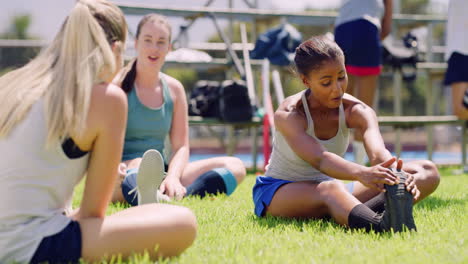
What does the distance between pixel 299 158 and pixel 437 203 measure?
3.23 feet

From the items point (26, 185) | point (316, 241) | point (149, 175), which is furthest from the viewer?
point (149, 175)

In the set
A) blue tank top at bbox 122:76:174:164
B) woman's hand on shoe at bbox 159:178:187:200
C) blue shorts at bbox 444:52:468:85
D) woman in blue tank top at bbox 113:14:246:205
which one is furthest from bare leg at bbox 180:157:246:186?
blue shorts at bbox 444:52:468:85

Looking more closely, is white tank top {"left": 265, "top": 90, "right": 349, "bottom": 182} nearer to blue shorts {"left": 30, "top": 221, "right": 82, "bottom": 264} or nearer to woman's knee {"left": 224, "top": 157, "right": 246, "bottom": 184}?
woman's knee {"left": 224, "top": 157, "right": 246, "bottom": 184}

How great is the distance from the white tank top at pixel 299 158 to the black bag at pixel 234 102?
2680mm

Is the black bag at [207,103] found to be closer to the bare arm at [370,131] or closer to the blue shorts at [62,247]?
the bare arm at [370,131]

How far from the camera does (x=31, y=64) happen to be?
185 centimetres

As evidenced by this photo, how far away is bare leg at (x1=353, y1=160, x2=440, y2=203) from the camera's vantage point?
110 inches

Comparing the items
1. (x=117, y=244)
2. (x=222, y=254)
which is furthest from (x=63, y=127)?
(x=222, y=254)

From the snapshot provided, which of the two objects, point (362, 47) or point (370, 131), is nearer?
point (370, 131)

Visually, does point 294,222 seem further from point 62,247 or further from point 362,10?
point 362,10

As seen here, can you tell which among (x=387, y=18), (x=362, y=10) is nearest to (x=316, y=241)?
(x=362, y=10)

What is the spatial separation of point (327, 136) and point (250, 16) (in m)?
A: 4.46

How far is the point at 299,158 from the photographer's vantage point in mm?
2789

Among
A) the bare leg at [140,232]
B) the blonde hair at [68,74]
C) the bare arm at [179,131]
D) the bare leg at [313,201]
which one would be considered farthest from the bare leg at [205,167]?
the blonde hair at [68,74]
